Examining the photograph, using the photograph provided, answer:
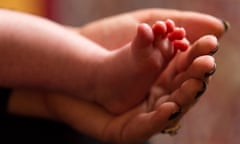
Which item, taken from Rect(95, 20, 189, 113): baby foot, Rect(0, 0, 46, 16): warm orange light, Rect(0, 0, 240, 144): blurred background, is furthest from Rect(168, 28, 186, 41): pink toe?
Rect(0, 0, 46, 16): warm orange light

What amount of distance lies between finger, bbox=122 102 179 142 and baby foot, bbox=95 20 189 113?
0.09 feet

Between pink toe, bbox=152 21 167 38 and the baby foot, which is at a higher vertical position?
pink toe, bbox=152 21 167 38

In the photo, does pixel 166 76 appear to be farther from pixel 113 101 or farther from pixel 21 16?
pixel 21 16

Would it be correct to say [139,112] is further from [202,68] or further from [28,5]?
[28,5]

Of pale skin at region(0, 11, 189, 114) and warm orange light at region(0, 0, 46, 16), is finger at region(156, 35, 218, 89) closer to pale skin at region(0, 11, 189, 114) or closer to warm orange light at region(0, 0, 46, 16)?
pale skin at region(0, 11, 189, 114)

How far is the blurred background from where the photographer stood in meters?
0.71

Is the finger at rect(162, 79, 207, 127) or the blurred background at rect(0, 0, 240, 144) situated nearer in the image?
the finger at rect(162, 79, 207, 127)

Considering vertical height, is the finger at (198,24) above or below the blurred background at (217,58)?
above

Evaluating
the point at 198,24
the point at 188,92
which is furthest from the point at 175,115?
the point at 198,24

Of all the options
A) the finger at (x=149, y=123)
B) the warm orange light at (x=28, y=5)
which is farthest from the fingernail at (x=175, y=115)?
the warm orange light at (x=28, y=5)

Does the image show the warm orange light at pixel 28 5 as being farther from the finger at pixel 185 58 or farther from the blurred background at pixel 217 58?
the finger at pixel 185 58

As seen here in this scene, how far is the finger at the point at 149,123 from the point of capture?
0.57 metres

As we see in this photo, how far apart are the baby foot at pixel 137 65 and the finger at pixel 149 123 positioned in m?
0.03

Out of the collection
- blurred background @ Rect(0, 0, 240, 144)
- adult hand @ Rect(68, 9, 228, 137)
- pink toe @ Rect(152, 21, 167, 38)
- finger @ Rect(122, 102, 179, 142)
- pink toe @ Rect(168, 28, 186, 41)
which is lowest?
blurred background @ Rect(0, 0, 240, 144)
